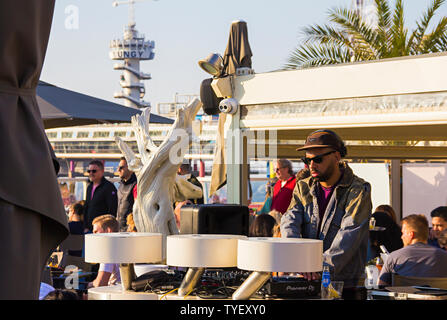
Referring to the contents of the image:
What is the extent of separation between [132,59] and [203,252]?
12162 cm

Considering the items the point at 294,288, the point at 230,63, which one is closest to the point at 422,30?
the point at 230,63

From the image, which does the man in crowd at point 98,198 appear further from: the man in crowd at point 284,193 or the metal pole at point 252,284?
the metal pole at point 252,284

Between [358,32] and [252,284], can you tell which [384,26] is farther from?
[252,284]

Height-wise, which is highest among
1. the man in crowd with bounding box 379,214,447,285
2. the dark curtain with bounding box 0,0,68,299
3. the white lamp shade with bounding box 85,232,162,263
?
the dark curtain with bounding box 0,0,68,299

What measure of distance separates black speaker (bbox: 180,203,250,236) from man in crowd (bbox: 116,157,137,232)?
4.81 meters

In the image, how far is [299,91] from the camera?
30.1ft

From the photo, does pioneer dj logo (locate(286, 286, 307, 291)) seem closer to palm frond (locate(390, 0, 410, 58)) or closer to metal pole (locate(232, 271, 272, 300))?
metal pole (locate(232, 271, 272, 300))

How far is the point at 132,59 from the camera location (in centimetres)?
12300

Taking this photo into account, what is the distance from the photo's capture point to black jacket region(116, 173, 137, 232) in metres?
9.00

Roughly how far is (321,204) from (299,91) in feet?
15.7

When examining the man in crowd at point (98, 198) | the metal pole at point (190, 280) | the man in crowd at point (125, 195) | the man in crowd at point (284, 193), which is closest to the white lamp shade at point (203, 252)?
the metal pole at point (190, 280)

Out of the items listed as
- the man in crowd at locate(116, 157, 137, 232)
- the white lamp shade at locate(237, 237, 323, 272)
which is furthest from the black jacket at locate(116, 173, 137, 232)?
the white lamp shade at locate(237, 237, 323, 272)

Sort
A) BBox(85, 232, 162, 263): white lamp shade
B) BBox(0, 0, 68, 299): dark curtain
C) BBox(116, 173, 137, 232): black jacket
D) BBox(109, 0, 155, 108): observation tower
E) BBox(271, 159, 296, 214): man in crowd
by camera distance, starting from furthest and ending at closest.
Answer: BBox(109, 0, 155, 108): observation tower, BBox(116, 173, 137, 232): black jacket, BBox(271, 159, 296, 214): man in crowd, BBox(85, 232, 162, 263): white lamp shade, BBox(0, 0, 68, 299): dark curtain

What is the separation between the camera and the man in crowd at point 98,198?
30.3 ft
